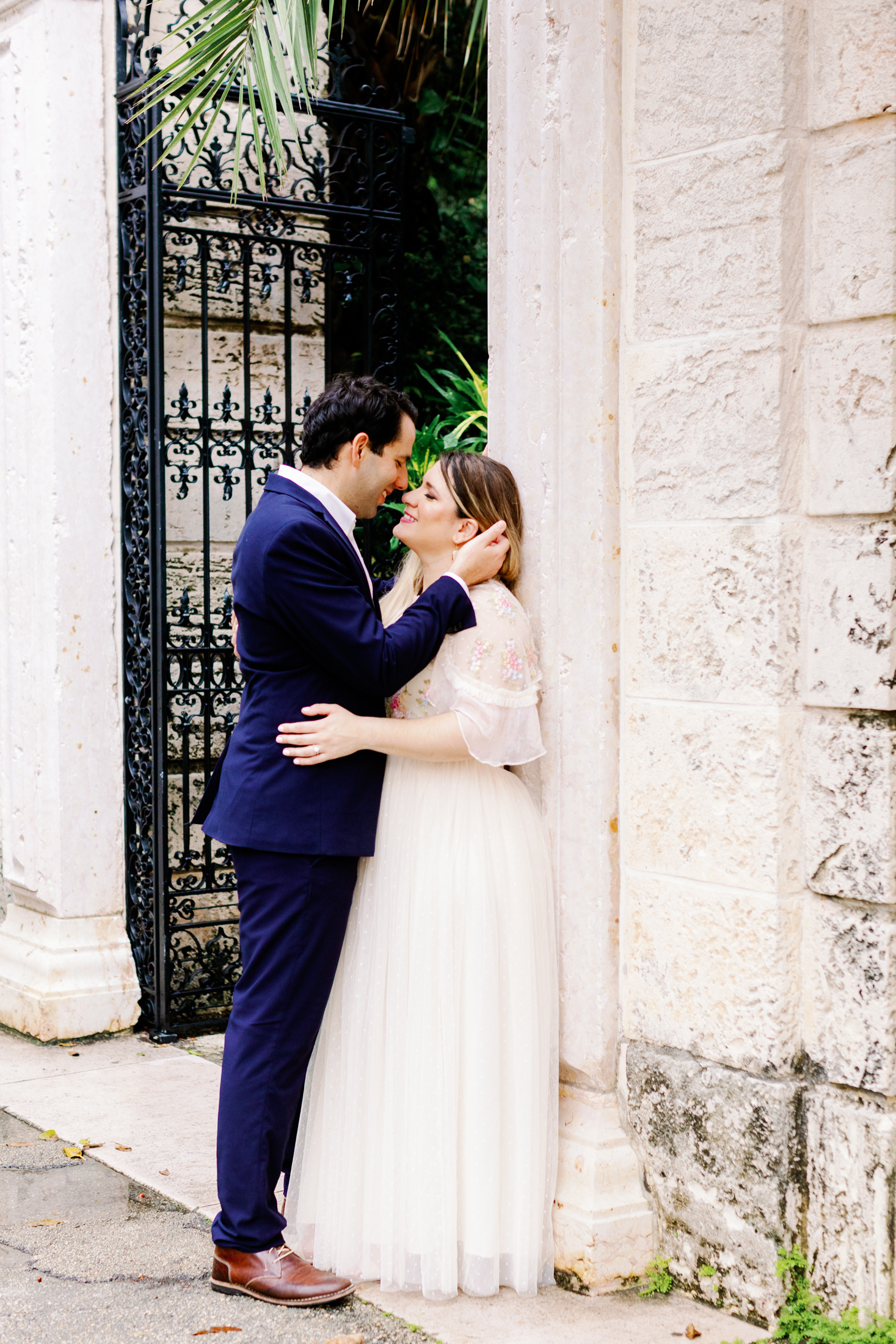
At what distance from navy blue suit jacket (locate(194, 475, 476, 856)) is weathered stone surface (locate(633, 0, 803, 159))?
42.1 inches

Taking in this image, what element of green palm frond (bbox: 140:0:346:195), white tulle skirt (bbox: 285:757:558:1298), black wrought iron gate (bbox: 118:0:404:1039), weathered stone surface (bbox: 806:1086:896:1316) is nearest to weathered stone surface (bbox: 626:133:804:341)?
white tulle skirt (bbox: 285:757:558:1298)

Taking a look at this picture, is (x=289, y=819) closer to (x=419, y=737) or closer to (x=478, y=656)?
(x=419, y=737)

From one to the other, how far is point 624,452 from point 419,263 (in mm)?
4015

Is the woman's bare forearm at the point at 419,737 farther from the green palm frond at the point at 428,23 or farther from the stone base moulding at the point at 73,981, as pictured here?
the green palm frond at the point at 428,23

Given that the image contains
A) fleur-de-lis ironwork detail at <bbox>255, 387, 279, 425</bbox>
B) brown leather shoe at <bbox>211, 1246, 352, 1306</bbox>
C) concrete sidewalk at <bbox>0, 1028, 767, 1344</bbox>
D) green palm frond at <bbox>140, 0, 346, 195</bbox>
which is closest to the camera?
concrete sidewalk at <bbox>0, 1028, 767, 1344</bbox>

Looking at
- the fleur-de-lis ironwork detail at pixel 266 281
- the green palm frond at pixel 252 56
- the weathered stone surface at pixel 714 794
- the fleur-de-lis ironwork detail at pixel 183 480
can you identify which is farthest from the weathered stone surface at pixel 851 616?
the fleur-de-lis ironwork detail at pixel 266 281

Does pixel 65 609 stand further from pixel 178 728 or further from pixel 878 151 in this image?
pixel 878 151

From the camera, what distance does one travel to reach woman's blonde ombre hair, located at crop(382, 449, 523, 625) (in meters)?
3.34

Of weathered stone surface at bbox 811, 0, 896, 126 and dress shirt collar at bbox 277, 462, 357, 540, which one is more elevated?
Result: weathered stone surface at bbox 811, 0, 896, 126

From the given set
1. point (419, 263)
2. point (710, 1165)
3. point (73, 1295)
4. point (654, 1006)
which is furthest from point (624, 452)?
point (419, 263)

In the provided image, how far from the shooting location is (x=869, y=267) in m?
2.79

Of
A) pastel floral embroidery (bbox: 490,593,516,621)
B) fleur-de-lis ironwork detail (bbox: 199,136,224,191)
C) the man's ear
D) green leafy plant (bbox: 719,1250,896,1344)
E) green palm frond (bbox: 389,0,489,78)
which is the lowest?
green leafy plant (bbox: 719,1250,896,1344)

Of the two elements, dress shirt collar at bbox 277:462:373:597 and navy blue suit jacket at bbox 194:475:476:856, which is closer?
navy blue suit jacket at bbox 194:475:476:856

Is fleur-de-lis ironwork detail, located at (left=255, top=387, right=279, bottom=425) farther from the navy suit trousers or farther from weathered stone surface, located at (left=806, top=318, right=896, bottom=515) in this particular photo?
weathered stone surface, located at (left=806, top=318, right=896, bottom=515)
